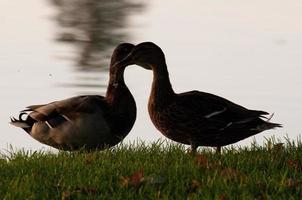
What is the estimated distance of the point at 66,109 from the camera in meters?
13.1

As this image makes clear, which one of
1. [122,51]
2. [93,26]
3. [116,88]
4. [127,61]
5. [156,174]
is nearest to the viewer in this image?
[156,174]

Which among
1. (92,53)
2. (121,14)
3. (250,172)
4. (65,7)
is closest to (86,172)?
(250,172)

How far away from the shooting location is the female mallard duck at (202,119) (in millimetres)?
12344

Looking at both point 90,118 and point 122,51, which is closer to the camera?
point 90,118

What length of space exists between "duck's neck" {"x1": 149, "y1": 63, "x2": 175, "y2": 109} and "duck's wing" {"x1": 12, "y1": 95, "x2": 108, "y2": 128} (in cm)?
67

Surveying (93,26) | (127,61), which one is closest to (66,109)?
(127,61)

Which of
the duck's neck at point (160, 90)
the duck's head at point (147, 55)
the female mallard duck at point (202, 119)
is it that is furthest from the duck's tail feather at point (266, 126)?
the duck's head at point (147, 55)

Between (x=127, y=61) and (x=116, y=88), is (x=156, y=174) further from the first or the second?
(x=116, y=88)

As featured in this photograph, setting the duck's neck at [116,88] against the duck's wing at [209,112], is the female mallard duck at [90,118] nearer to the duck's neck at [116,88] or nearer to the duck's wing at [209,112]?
the duck's neck at [116,88]

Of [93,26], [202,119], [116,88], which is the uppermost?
[93,26]

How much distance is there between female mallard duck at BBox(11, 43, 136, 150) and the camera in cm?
1280

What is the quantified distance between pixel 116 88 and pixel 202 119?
57.0 inches

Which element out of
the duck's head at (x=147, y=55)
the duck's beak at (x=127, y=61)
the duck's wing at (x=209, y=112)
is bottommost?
the duck's wing at (x=209, y=112)

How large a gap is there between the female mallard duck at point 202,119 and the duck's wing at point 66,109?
0.71m
